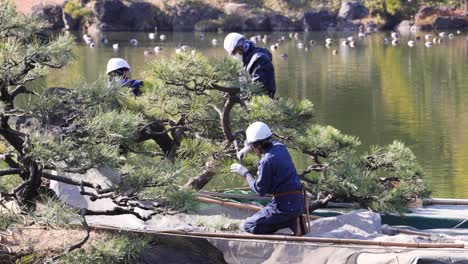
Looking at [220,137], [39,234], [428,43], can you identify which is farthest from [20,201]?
[428,43]

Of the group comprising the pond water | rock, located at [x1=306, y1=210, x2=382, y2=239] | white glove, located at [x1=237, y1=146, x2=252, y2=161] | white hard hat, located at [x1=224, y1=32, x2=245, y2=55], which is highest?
white hard hat, located at [x1=224, y1=32, x2=245, y2=55]

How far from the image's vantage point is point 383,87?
23438 mm

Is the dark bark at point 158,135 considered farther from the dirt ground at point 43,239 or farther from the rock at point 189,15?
the rock at point 189,15

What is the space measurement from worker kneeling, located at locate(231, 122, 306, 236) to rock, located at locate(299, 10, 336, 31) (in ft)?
139

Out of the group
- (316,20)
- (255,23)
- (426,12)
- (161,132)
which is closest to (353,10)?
(316,20)

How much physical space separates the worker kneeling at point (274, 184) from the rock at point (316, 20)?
42405 millimetres

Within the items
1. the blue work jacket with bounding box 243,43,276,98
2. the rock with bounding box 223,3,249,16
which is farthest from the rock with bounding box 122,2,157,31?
the blue work jacket with bounding box 243,43,276,98

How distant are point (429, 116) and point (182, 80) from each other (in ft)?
38.4

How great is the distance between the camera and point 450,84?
23.6 meters

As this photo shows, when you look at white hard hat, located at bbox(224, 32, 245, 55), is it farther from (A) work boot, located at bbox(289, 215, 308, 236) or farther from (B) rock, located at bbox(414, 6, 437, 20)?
(B) rock, located at bbox(414, 6, 437, 20)

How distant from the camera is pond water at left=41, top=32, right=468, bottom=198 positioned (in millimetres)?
14695

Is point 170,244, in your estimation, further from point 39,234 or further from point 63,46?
point 63,46

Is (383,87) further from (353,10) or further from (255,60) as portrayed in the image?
(353,10)

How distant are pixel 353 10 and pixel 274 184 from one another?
4384 centimetres
